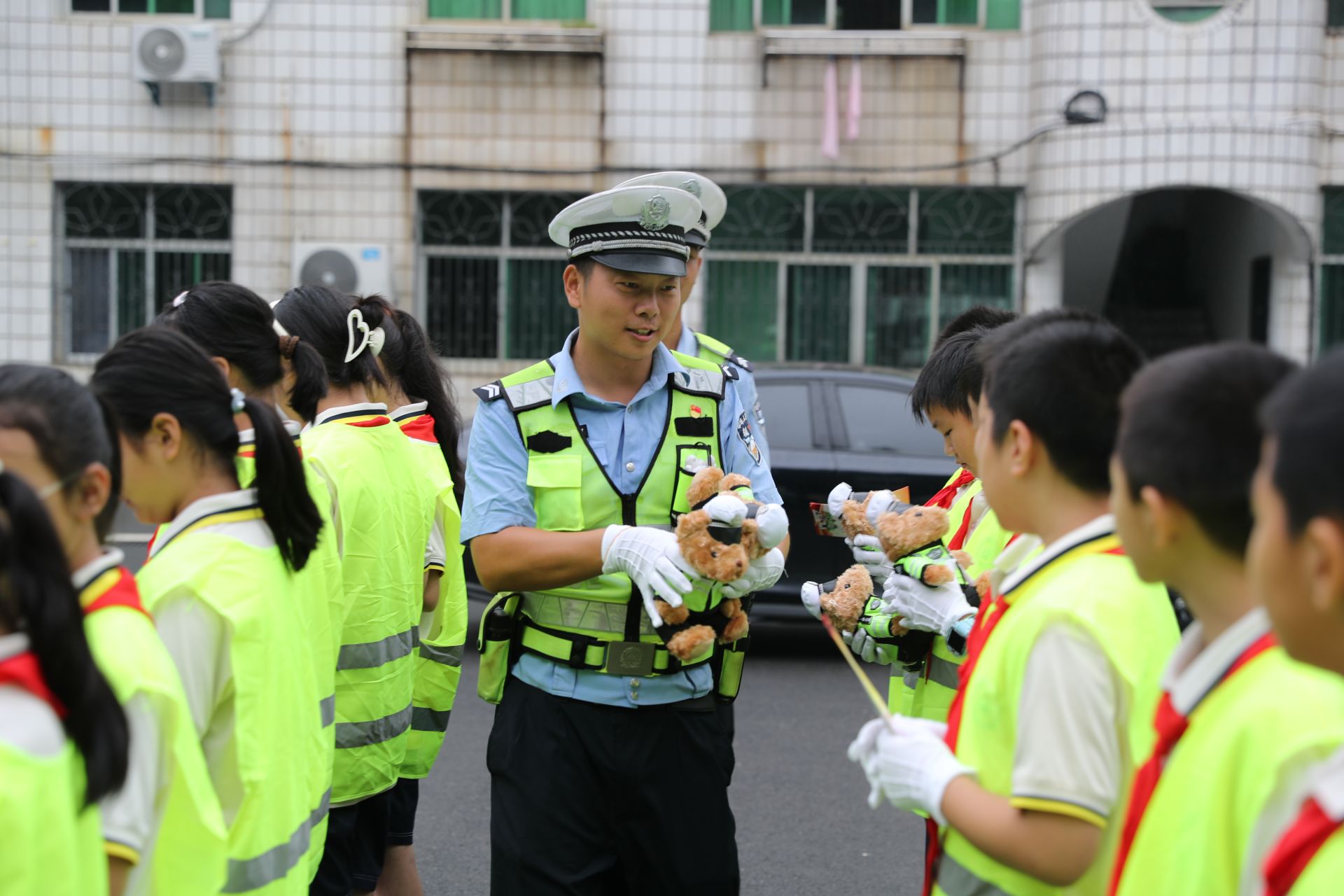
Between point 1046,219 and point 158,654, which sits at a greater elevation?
point 1046,219

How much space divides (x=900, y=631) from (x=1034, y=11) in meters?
9.75

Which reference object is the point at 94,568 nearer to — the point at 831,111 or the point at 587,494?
the point at 587,494

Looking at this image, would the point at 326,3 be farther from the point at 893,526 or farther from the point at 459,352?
the point at 893,526

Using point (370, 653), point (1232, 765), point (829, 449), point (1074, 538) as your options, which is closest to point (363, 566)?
point (370, 653)

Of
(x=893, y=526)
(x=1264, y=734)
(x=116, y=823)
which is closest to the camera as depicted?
(x=1264, y=734)

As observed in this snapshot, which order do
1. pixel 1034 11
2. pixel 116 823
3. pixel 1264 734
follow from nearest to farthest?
pixel 1264 734 < pixel 116 823 < pixel 1034 11

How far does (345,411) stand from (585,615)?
99 cm

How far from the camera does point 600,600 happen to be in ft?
9.14

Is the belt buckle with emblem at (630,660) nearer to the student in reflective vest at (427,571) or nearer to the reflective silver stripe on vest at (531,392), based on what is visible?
the reflective silver stripe on vest at (531,392)

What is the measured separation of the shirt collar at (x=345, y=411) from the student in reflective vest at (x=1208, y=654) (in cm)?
224

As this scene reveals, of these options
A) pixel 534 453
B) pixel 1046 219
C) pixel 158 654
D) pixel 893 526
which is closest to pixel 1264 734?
pixel 893 526

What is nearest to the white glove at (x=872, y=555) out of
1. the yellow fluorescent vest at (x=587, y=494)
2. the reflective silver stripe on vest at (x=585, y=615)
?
the yellow fluorescent vest at (x=587, y=494)

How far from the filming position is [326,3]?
11281 mm

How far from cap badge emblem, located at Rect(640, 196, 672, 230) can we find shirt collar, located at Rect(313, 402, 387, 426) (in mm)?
966
